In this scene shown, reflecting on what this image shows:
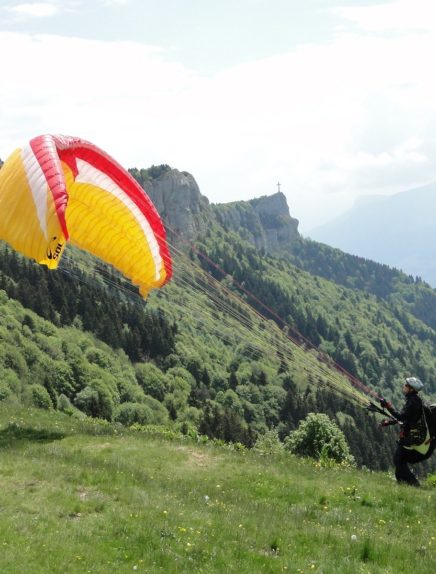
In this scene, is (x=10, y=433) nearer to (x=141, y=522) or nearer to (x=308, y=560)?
(x=141, y=522)

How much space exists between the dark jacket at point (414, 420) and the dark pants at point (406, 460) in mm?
441

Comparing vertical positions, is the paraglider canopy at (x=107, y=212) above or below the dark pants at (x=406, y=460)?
above

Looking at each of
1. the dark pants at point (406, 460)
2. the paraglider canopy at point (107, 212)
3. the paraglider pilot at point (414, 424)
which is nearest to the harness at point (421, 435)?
the paraglider pilot at point (414, 424)

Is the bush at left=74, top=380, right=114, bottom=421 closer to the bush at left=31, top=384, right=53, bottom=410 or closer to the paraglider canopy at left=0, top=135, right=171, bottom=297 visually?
the bush at left=31, top=384, right=53, bottom=410

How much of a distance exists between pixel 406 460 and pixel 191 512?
246 inches

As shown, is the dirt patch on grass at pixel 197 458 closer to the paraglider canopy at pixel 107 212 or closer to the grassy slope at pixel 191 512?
the grassy slope at pixel 191 512

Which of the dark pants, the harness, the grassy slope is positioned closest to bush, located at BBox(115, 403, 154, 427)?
the grassy slope

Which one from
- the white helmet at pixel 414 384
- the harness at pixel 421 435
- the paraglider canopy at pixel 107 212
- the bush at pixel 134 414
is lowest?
the bush at pixel 134 414

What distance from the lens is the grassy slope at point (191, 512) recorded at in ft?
36.4

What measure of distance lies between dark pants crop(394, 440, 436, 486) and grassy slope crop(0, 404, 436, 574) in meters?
0.52

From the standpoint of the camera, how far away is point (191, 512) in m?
13.4

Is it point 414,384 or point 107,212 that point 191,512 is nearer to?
point 414,384

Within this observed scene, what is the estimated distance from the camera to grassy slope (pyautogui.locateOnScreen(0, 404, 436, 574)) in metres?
11.1

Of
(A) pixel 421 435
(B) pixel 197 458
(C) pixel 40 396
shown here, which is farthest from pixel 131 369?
(A) pixel 421 435
